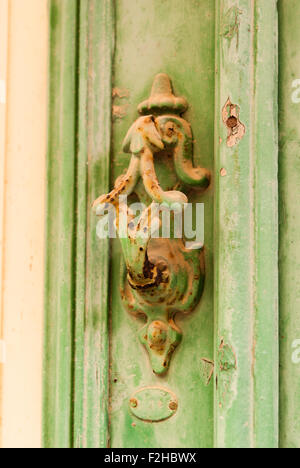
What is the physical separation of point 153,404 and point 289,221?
288mm

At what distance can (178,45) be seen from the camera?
736 millimetres

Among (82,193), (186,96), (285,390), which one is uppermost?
(186,96)

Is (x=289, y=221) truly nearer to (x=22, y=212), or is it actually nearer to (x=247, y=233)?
(x=247, y=233)

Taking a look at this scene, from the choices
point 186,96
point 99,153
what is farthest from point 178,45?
point 99,153

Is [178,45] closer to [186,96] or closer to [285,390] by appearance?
[186,96]

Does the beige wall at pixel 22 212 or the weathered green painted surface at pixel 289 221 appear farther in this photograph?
the beige wall at pixel 22 212

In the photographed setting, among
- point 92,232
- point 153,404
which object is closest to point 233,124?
point 92,232

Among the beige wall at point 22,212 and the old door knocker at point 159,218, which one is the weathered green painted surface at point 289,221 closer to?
the old door knocker at point 159,218

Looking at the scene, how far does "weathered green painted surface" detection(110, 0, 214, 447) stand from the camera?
70cm

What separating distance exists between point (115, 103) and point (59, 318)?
11.8 inches

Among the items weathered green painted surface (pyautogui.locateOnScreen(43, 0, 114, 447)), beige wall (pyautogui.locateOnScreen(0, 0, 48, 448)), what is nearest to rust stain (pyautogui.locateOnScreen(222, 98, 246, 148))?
weathered green painted surface (pyautogui.locateOnScreen(43, 0, 114, 447))

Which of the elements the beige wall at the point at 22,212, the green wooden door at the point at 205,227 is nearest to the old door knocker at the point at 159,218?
the green wooden door at the point at 205,227

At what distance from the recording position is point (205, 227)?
→ 711 millimetres

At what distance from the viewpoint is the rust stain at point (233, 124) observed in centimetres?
66
